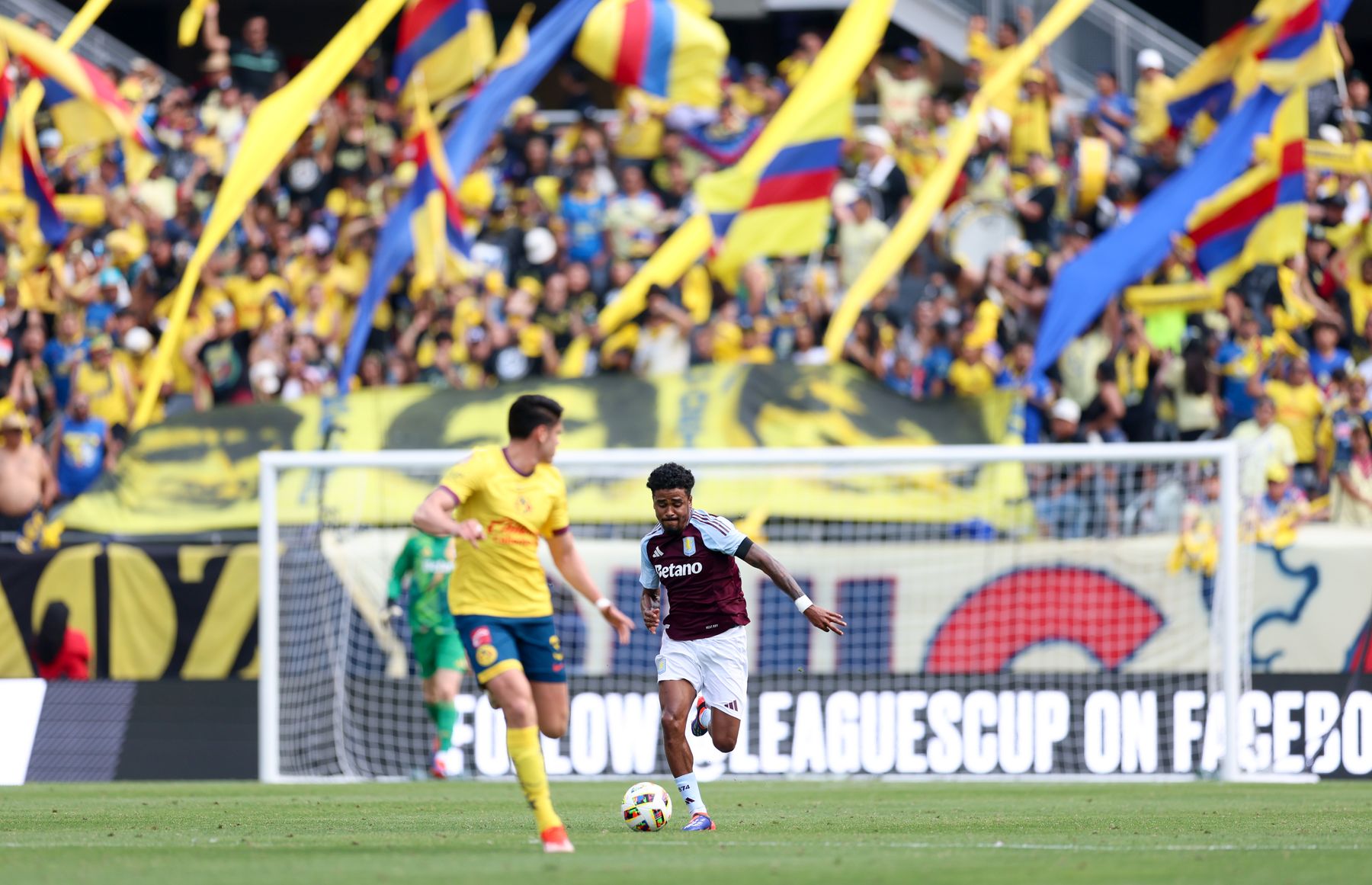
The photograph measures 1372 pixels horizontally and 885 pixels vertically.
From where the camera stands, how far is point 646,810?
10156 mm

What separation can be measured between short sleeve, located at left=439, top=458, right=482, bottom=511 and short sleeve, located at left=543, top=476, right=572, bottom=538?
43 centimetres

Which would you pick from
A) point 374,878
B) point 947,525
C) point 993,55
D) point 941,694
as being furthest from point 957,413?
point 374,878

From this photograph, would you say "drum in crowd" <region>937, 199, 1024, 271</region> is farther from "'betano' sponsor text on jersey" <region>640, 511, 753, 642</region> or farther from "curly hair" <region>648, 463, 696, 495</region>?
"curly hair" <region>648, 463, 696, 495</region>

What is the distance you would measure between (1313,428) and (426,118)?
843cm

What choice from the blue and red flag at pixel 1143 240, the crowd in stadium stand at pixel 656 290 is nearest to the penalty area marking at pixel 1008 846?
the crowd in stadium stand at pixel 656 290

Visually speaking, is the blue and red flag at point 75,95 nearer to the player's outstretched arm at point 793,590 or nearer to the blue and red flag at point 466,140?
the blue and red flag at point 466,140

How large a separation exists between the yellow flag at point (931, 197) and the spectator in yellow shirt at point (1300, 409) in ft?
11.4

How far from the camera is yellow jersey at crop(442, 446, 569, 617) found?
948 cm

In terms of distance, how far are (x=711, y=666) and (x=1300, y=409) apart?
9072mm

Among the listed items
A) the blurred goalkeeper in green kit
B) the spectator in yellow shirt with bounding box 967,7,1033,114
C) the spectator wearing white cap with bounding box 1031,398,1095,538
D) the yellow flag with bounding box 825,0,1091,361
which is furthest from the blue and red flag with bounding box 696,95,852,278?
the blurred goalkeeper in green kit

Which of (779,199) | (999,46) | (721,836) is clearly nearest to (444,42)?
(779,199)

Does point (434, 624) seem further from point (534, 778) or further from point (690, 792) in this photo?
point (534, 778)

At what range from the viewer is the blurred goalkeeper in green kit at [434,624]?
15367mm

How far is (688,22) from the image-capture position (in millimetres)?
19219
